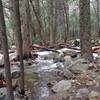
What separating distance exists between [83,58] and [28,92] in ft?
11.2

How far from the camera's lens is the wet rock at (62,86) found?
255 inches

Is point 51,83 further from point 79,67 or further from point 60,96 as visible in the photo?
point 79,67

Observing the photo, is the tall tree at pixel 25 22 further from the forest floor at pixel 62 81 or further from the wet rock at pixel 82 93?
the wet rock at pixel 82 93

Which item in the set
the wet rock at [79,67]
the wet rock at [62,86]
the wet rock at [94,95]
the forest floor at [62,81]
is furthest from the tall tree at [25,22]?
the wet rock at [94,95]

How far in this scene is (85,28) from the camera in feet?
30.0

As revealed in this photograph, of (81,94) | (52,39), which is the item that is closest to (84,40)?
(81,94)

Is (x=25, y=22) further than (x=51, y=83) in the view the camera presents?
Yes

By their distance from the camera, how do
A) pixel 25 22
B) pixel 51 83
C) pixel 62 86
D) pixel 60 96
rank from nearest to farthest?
1. pixel 60 96
2. pixel 62 86
3. pixel 51 83
4. pixel 25 22

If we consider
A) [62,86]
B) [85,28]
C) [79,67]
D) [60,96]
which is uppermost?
[85,28]

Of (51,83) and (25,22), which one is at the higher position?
(25,22)

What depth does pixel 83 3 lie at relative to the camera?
349 inches

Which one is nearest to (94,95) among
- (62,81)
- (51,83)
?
(62,81)

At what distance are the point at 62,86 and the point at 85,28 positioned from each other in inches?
123

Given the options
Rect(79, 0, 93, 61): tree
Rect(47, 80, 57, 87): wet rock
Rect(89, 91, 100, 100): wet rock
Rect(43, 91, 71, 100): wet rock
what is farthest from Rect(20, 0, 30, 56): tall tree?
Rect(89, 91, 100, 100): wet rock
